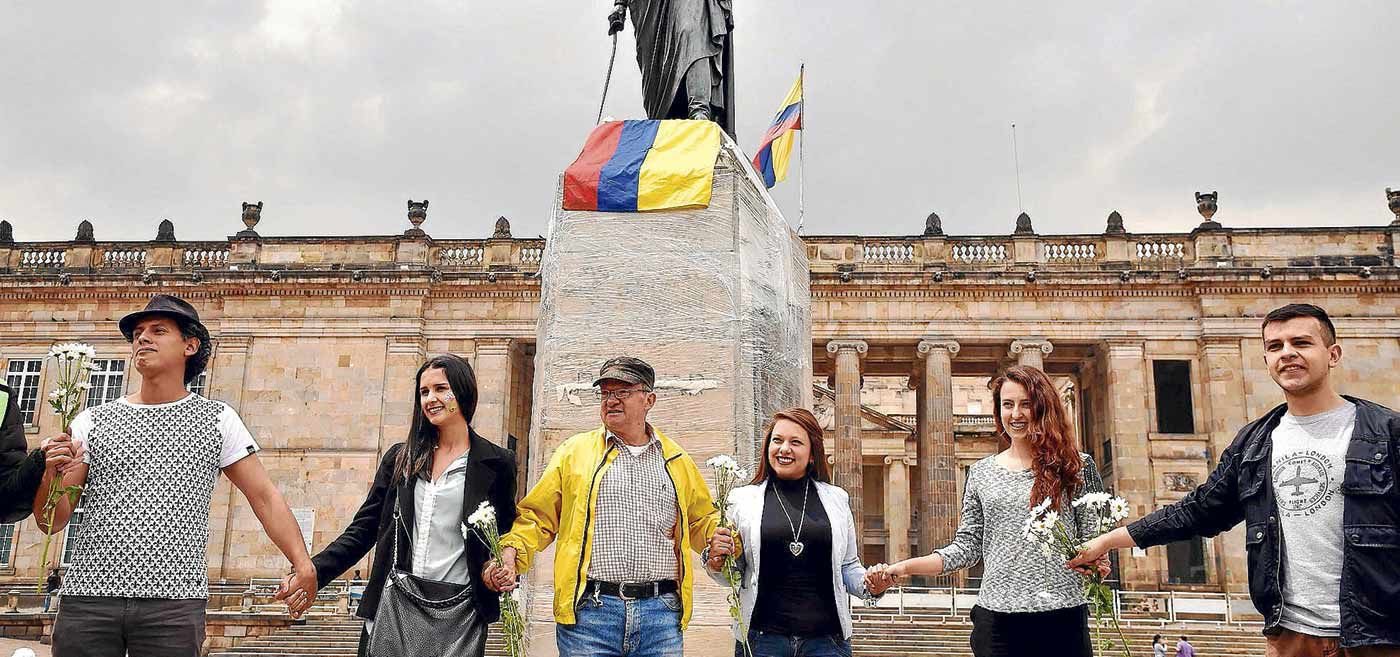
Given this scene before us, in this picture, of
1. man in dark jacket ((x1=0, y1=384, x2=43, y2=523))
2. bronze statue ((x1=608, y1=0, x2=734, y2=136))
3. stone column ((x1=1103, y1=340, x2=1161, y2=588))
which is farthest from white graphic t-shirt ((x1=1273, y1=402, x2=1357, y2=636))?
stone column ((x1=1103, y1=340, x2=1161, y2=588))

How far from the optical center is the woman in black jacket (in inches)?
178

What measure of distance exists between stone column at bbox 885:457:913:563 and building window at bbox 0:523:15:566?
Result: 26164 millimetres

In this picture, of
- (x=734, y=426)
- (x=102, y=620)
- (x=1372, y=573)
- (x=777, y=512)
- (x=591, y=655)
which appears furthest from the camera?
(x=734, y=426)

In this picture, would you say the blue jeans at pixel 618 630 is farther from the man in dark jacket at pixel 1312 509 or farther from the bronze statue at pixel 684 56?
the bronze statue at pixel 684 56

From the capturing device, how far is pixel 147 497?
431cm

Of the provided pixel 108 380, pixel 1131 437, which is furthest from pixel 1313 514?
pixel 108 380

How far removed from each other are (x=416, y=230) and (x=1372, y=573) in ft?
106

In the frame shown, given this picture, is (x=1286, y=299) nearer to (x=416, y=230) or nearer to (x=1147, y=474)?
(x=1147, y=474)

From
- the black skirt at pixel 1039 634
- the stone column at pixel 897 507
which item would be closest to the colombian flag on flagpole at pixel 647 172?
the black skirt at pixel 1039 634

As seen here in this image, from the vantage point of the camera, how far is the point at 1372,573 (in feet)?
12.3

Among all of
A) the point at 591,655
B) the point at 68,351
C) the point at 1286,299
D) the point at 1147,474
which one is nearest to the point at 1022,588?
the point at 591,655

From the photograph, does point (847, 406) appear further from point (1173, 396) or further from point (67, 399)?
point (67, 399)

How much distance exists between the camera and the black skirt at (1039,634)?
4617 millimetres

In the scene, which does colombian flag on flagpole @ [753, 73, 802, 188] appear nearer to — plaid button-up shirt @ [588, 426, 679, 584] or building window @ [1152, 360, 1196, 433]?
plaid button-up shirt @ [588, 426, 679, 584]
